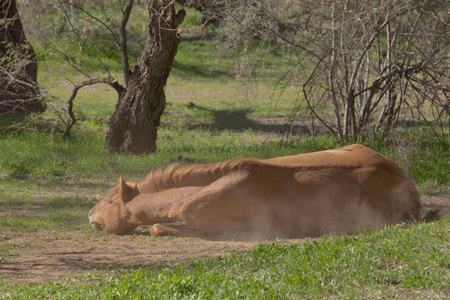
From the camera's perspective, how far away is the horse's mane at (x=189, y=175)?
240 inches

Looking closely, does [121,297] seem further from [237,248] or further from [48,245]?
[48,245]

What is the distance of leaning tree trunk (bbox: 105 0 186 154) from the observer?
424 inches

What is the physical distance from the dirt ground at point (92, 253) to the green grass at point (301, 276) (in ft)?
1.09

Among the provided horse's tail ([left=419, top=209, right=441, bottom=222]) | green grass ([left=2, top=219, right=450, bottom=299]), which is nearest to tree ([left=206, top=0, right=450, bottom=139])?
horse's tail ([left=419, top=209, right=441, bottom=222])

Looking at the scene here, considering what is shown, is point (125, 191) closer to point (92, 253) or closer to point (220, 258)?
point (92, 253)

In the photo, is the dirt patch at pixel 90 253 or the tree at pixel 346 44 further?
the tree at pixel 346 44

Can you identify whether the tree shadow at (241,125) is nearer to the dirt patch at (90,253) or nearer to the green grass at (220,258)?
the green grass at (220,258)

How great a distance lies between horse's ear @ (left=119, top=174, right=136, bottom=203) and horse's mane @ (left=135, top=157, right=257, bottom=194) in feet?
0.34

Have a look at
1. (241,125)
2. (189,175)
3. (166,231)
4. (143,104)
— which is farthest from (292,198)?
(241,125)

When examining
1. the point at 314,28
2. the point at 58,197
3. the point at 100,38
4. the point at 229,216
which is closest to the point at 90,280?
the point at 229,216

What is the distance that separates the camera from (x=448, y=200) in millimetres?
7742

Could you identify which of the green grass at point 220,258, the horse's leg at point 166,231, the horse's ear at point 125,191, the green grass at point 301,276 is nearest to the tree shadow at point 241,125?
the green grass at point 220,258

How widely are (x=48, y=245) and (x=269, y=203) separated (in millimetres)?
2432

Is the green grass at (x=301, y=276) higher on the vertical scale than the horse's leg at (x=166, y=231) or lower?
higher
